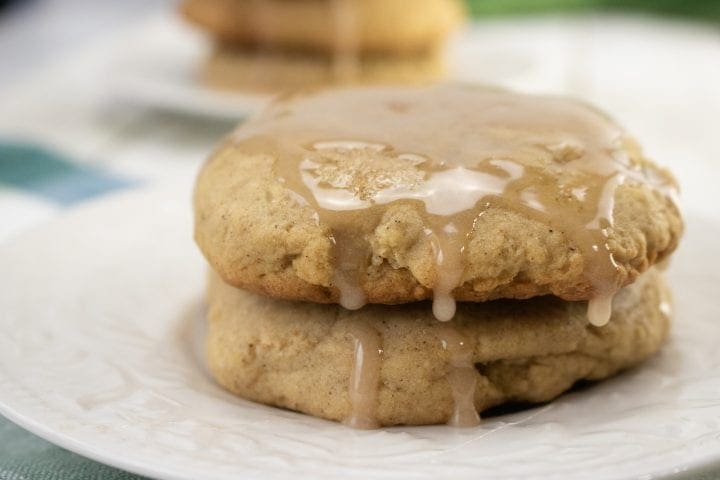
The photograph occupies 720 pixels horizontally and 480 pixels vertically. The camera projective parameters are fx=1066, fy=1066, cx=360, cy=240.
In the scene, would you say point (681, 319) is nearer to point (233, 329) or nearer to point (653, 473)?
point (653, 473)

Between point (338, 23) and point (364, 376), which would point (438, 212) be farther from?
point (338, 23)

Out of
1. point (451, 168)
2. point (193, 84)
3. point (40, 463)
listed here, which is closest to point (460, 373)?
point (451, 168)

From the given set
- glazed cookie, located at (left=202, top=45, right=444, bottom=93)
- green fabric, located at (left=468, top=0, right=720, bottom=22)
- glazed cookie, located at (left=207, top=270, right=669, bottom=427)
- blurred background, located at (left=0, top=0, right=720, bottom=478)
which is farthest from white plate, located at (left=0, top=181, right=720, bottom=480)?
green fabric, located at (left=468, top=0, right=720, bottom=22)

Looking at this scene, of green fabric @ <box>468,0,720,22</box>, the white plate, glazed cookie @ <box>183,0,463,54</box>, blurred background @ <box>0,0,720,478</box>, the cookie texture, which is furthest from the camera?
green fabric @ <box>468,0,720,22</box>

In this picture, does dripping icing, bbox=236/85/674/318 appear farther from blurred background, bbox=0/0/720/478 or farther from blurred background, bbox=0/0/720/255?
blurred background, bbox=0/0/720/255

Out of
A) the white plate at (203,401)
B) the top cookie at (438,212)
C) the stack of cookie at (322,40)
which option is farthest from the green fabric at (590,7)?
the top cookie at (438,212)
